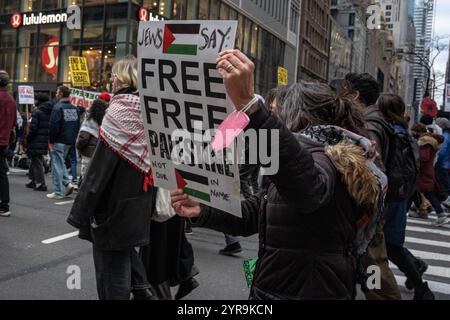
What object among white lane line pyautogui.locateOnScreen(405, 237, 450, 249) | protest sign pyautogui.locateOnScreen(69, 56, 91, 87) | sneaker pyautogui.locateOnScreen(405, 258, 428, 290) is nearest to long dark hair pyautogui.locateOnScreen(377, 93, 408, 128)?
sneaker pyautogui.locateOnScreen(405, 258, 428, 290)

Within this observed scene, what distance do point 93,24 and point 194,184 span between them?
23.3m

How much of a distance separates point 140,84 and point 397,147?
309 centimetres

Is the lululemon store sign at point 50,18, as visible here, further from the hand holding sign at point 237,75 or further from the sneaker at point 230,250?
the hand holding sign at point 237,75

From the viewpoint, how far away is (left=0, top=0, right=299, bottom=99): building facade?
22219mm

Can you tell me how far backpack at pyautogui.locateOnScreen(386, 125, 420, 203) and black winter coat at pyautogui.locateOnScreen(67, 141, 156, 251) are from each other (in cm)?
227

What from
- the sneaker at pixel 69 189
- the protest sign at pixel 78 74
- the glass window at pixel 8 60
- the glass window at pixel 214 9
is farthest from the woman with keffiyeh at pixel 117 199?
the glass window at pixel 8 60

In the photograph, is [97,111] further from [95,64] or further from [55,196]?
[95,64]

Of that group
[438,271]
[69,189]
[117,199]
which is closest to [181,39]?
[117,199]

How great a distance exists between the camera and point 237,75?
1.43 meters

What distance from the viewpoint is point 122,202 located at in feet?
10.2

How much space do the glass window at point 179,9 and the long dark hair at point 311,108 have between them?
22.9 metres

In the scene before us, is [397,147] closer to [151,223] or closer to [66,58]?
[151,223]

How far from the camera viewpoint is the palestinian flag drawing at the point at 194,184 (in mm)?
1666
